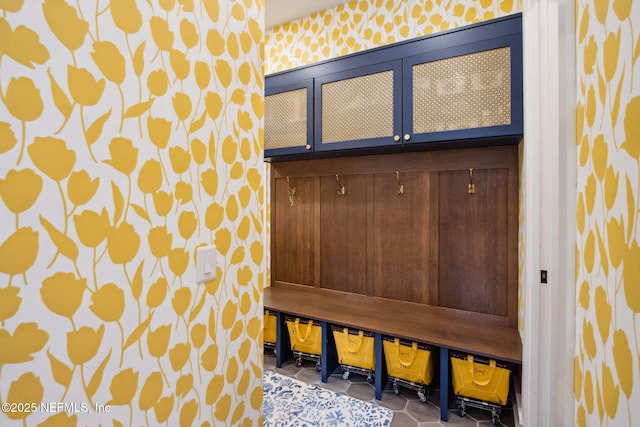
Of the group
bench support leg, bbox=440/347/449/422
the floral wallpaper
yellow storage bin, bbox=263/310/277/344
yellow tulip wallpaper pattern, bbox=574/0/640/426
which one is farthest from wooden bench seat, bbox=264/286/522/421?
the floral wallpaper

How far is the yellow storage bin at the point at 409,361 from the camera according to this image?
194cm

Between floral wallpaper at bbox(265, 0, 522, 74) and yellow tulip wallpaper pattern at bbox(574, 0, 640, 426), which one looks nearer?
yellow tulip wallpaper pattern at bbox(574, 0, 640, 426)

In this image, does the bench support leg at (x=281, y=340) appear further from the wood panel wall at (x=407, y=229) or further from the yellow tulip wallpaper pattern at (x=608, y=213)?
the yellow tulip wallpaper pattern at (x=608, y=213)

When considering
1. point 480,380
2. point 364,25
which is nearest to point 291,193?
point 364,25

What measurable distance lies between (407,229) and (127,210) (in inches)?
75.5

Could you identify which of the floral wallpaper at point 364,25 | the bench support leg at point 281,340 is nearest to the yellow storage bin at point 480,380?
the bench support leg at point 281,340

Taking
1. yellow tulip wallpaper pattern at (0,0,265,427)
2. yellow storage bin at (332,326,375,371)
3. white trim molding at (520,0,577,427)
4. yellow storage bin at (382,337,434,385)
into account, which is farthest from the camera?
yellow storage bin at (332,326,375,371)

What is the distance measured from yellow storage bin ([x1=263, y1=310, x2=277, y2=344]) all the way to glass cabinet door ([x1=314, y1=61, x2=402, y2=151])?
1391mm

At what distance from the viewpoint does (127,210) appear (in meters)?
0.75

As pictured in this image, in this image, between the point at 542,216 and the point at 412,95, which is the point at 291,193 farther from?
the point at 542,216

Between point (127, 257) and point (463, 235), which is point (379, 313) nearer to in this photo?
point (463, 235)

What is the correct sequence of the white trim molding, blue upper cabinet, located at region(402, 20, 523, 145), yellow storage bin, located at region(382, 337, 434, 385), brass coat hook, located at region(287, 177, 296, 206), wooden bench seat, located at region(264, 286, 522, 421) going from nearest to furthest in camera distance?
the white trim molding
blue upper cabinet, located at region(402, 20, 523, 145)
wooden bench seat, located at region(264, 286, 522, 421)
yellow storage bin, located at region(382, 337, 434, 385)
brass coat hook, located at region(287, 177, 296, 206)

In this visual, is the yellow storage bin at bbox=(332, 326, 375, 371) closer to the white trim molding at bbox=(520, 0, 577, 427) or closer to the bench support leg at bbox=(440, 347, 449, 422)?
the bench support leg at bbox=(440, 347, 449, 422)

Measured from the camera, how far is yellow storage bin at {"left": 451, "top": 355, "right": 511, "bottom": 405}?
1738 mm
